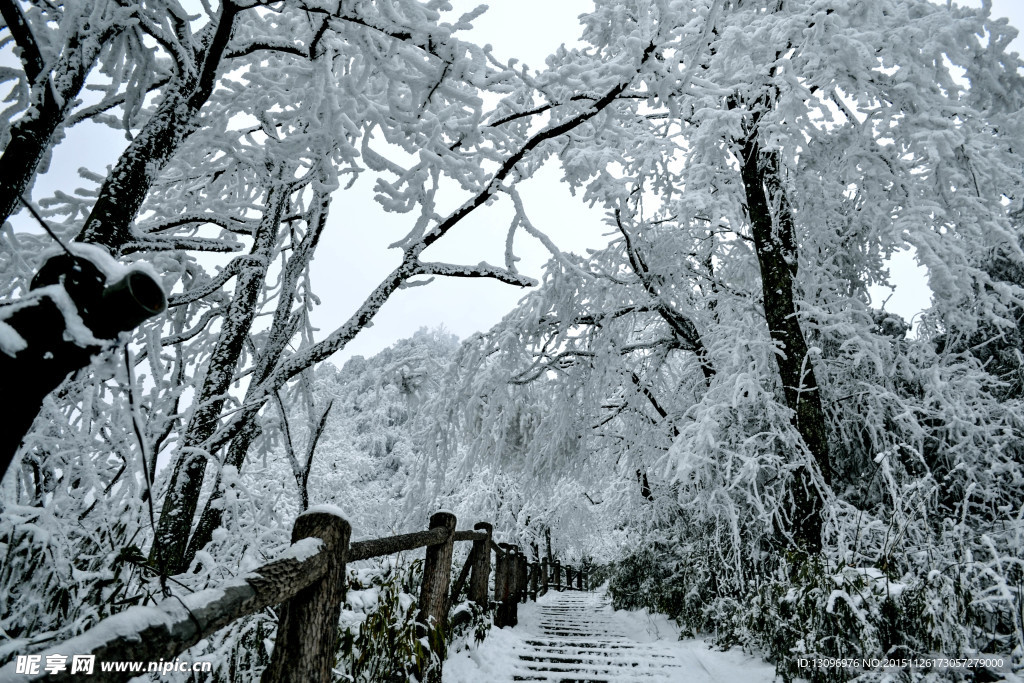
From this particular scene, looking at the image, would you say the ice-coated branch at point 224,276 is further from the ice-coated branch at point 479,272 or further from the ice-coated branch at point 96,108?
the ice-coated branch at point 479,272

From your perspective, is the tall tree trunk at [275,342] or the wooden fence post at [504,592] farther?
the wooden fence post at [504,592]

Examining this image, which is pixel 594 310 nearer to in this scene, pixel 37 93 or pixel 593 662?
pixel 593 662

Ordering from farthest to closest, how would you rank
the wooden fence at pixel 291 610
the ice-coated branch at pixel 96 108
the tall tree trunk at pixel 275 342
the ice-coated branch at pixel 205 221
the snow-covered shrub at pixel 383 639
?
the tall tree trunk at pixel 275 342
the ice-coated branch at pixel 205 221
the snow-covered shrub at pixel 383 639
the ice-coated branch at pixel 96 108
the wooden fence at pixel 291 610

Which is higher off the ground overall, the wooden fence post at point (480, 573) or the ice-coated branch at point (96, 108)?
the ice-coated branch at point (96, 108)

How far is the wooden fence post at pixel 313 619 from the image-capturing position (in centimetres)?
170

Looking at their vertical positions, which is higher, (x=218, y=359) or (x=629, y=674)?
(x=218, y=359)

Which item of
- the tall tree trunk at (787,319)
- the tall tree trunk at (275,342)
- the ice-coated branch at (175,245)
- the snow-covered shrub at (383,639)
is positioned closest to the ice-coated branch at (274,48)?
the ice-coated branch at (175,245)

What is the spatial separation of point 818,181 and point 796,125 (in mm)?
1768

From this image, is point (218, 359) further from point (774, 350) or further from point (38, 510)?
point (774, 350)

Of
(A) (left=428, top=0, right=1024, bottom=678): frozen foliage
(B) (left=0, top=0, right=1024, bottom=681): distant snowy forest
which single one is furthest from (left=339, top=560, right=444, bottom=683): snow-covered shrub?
(A) (left=428, top=0, right=1024, bottom=678): frozen foliage

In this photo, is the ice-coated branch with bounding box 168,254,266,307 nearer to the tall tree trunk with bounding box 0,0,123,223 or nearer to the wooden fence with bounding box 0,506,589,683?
the tall tree trunk with bounding box 0,0,123,223

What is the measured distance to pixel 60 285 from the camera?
2.69 ft

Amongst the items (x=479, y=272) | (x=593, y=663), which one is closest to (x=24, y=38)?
(x=479, y=272)

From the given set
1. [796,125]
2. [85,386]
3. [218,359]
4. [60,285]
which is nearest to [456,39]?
[60,285]
